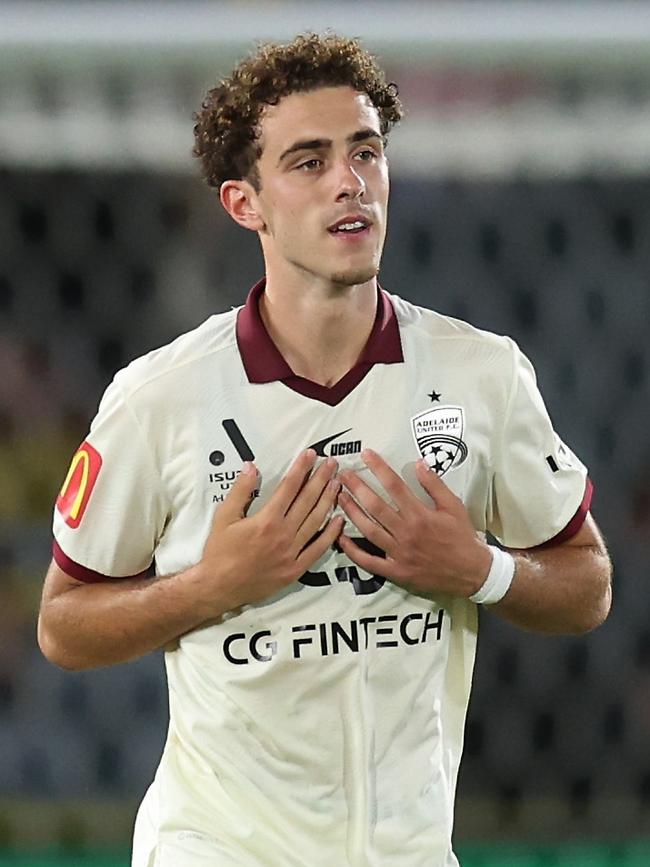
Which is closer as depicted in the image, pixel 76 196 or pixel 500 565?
pixel 500 565

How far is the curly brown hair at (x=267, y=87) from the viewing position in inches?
89.6

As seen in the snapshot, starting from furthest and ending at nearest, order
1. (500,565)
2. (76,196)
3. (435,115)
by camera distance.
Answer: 1. (76,196)
2. (435,115)
3. (500,565)

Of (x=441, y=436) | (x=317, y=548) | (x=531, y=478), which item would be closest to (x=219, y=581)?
(x=317, y=548)

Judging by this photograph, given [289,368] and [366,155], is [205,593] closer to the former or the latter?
[289,368]

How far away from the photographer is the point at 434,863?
228 cm

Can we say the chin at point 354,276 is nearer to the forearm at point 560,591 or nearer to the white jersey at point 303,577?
the white jersey at point 303,577

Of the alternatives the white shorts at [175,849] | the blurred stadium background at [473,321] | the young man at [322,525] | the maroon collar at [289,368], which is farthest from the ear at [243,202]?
the blurred stadium background at [473,321]

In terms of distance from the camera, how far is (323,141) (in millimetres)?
2205

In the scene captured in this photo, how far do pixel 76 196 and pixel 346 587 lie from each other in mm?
1820

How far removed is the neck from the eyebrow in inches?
7.3

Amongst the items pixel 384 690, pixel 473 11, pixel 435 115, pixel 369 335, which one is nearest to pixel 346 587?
pixel 384 690

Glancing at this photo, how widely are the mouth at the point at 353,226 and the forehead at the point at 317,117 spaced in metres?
0.13

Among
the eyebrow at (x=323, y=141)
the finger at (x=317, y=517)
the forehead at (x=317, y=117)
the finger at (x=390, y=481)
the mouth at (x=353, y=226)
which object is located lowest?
the finger at (x=317, y=517)

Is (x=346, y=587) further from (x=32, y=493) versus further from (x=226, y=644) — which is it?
Answer: (x=32, y=493)
